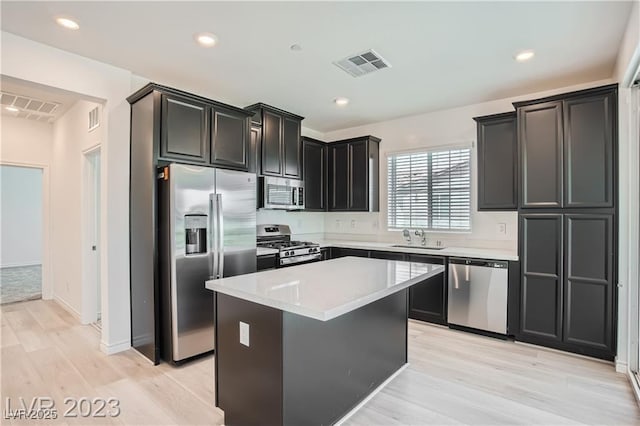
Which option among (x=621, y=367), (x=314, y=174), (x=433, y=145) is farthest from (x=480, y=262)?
(x=314, y=174)

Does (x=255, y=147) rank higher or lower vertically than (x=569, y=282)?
higher

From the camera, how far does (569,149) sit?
312cm

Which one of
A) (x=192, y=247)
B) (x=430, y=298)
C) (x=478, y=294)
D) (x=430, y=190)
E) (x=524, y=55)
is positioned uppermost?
(x=524, y=55)

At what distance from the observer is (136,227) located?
3197mm

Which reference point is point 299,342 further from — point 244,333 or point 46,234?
point 46,234

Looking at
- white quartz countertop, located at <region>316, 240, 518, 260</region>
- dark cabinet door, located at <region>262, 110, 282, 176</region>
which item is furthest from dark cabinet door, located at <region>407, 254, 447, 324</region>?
dark cabinet door, located at <region>262, 110, 282, 176</region>

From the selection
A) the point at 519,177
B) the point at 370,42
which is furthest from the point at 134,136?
the point at 519,177

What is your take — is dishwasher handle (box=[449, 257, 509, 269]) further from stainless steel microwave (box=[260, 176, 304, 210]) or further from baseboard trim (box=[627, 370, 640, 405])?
stainless steel microwave (box=[260, 176, 304, 210])

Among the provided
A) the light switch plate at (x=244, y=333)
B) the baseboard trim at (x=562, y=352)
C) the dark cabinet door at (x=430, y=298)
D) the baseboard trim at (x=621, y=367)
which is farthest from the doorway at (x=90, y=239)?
the baseboard trim at (x=621, y=367)

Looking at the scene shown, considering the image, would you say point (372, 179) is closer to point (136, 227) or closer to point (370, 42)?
point (370, 42)

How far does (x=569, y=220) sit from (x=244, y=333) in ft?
10.2

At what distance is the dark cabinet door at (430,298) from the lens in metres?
3.89

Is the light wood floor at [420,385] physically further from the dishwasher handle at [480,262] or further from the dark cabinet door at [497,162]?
the dark cabinet door at [497,162]

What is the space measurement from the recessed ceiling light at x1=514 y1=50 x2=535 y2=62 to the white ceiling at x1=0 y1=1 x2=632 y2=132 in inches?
2.2
